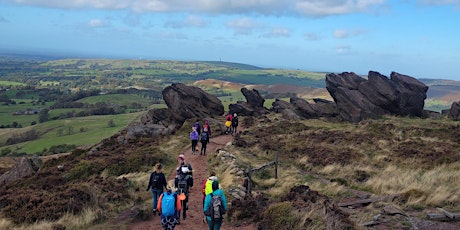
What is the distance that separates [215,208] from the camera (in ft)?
36.6

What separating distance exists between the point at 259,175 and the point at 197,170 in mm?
4272

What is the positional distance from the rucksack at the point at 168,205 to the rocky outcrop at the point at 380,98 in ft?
133

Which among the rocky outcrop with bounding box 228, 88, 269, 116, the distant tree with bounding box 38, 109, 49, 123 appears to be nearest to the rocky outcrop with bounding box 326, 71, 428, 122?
the rocky outcrop with bounding box 228, 88, 269, 116

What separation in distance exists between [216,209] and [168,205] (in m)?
1.60

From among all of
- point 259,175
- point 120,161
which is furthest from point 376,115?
point 120,161

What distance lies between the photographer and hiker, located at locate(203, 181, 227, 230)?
440 inches

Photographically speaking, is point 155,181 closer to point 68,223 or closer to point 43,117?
point 68,223

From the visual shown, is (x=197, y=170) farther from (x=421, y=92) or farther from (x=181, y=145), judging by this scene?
(x=421, y=92)

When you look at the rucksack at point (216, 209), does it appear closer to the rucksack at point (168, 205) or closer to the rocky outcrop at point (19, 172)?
the rucksack at point (168, 205)

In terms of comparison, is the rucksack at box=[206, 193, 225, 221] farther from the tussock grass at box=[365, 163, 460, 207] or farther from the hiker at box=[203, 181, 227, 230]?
the tussock grass at box=[365, 163, 460, 207]

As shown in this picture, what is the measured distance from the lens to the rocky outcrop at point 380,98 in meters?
49.8

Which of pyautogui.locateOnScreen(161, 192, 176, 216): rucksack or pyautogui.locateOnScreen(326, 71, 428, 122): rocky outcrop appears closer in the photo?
pyautogui.locateOnScreen(161, 192, 176, 216): rucksack

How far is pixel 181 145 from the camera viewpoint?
3450 centimetres

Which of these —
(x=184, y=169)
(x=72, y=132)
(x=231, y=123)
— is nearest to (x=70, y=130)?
(x=72, y=132)
